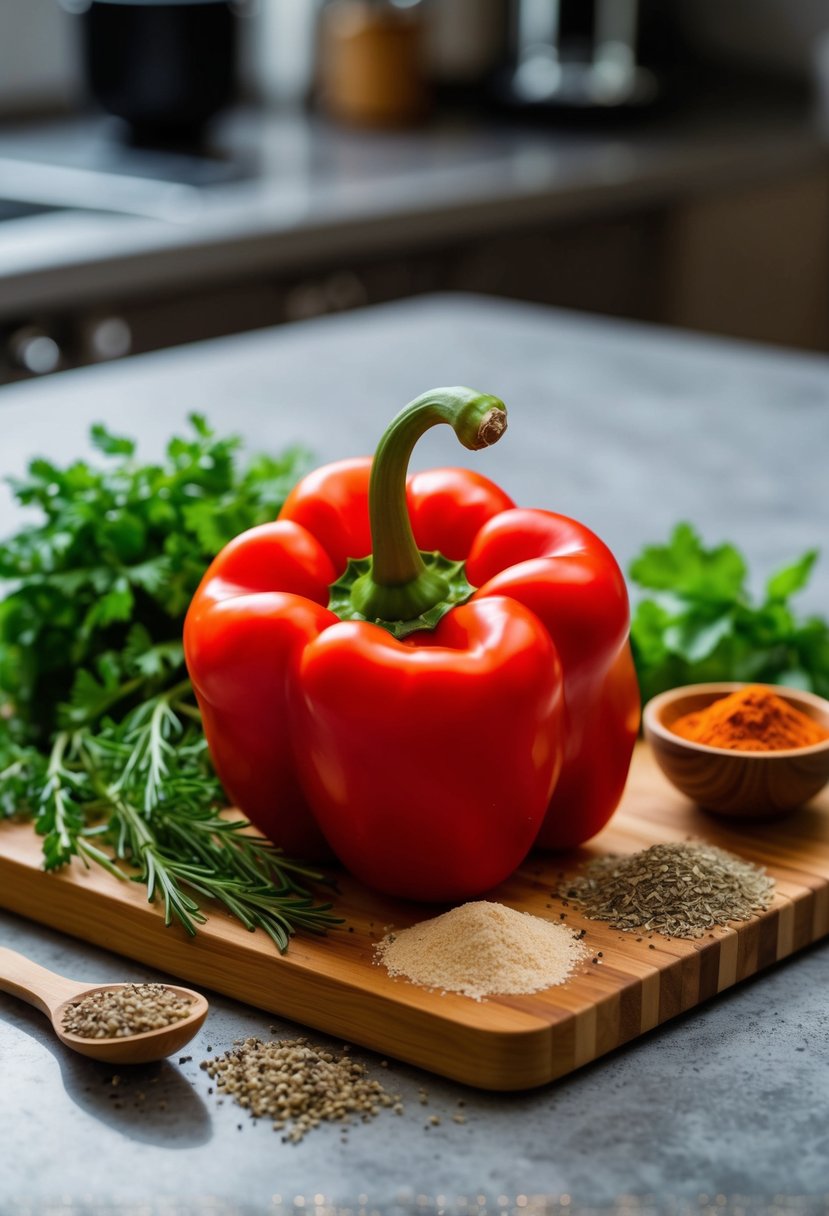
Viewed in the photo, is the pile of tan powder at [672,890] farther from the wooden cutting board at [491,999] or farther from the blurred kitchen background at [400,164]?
the blurred kitchen background at [400,164]

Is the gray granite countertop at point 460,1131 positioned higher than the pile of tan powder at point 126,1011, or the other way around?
the pile of tan powder at point 126,1011

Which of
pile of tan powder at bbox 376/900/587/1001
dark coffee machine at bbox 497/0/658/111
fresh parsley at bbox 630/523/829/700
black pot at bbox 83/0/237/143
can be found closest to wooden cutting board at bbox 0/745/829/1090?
Result: pile of tan powder at bbox 376/900/587/1001

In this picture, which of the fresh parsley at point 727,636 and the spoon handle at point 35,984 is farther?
the fresh parsley at point 727,636

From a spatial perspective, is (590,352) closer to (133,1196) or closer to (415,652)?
(415,652)

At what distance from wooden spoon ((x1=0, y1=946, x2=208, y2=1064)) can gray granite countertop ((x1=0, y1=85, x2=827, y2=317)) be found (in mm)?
1510


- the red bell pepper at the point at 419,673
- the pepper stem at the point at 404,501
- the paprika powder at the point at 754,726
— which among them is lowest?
the paprika powder at the point at 754,726

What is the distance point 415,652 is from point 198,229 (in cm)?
173

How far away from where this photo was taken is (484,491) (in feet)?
3.09

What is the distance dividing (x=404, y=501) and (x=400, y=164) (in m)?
2.42

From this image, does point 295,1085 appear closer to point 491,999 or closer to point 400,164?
point 491,999

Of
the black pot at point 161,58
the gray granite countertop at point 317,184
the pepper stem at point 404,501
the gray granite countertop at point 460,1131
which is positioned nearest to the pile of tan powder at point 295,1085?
the gray granite countertop at point 460,1131

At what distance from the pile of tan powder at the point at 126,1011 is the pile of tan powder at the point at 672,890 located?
22 centimetres

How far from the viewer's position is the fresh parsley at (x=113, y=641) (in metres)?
0.92

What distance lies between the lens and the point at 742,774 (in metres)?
0.93
